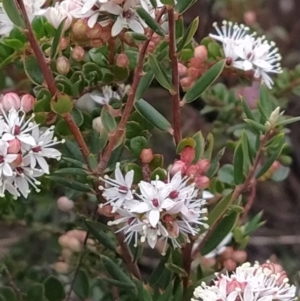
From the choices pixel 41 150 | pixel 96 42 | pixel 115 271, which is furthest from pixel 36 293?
pixel 96 42

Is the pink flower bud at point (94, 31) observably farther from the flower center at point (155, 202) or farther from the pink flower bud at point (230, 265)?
the pink flower bud at point (230, 265)

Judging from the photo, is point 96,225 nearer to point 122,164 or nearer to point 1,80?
point 122,164

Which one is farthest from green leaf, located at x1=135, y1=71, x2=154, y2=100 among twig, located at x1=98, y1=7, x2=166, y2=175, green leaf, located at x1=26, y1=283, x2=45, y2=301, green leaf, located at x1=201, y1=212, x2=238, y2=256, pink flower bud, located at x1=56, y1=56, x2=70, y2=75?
green leaf, located at x1=26, y1=283, x2=45, y2=301

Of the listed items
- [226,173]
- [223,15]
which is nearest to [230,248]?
[226,173]

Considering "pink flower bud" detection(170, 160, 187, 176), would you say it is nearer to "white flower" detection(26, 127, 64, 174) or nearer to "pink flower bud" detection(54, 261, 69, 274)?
"white flower" detection(26, 127, 64, 174)

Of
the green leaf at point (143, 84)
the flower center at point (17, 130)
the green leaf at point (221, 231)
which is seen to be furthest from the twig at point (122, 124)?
the green leaf at point (221, 231)

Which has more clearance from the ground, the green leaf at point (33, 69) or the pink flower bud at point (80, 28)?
the pink flower bud at point (80, 28)
